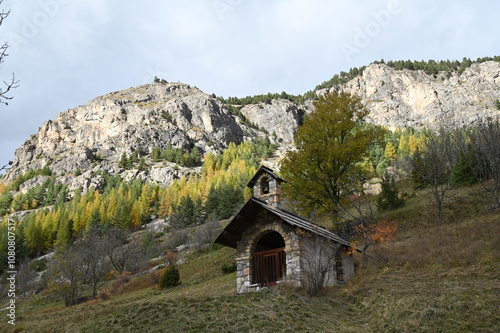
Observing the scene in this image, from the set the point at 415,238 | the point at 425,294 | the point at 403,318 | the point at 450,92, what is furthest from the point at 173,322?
the point at 450,92

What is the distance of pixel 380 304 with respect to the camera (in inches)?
481

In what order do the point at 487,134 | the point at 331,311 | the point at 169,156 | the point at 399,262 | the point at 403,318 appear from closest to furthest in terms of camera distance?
the point at 403,318 → the point at 331,311 → the point at 399,262 → the point at 487,134 → the point at 169,156

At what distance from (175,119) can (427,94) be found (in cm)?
11557

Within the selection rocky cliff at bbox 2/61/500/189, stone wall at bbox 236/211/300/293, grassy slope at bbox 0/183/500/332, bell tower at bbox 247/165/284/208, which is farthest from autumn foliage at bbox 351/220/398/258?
rocky cliff at bbox 2/61/500/189

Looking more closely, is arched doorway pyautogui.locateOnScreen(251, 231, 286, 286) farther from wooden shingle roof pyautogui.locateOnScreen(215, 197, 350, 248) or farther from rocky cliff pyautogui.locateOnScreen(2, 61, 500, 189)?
rocky cliff pyautogui.locateOnScreen(2, 61, 500, 189)

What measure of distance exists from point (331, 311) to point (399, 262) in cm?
584

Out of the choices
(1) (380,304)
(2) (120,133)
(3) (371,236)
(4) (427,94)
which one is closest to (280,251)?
(3) (371,236)

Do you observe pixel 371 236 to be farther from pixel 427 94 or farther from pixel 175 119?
pixel 427 94

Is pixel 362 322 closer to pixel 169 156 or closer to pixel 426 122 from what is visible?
pixel 169 156

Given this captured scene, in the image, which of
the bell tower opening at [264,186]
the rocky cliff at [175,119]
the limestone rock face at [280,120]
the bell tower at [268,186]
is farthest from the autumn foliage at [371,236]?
the limestone rock face at [280,120]

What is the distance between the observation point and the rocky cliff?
135 m

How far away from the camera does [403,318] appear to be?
35.1 feet

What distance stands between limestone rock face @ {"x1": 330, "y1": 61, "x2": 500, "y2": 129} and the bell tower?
13924cm

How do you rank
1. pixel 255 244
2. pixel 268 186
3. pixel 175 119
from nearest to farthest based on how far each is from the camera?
pixel 255 244 < pixel 268 186 < pixel 175 119
